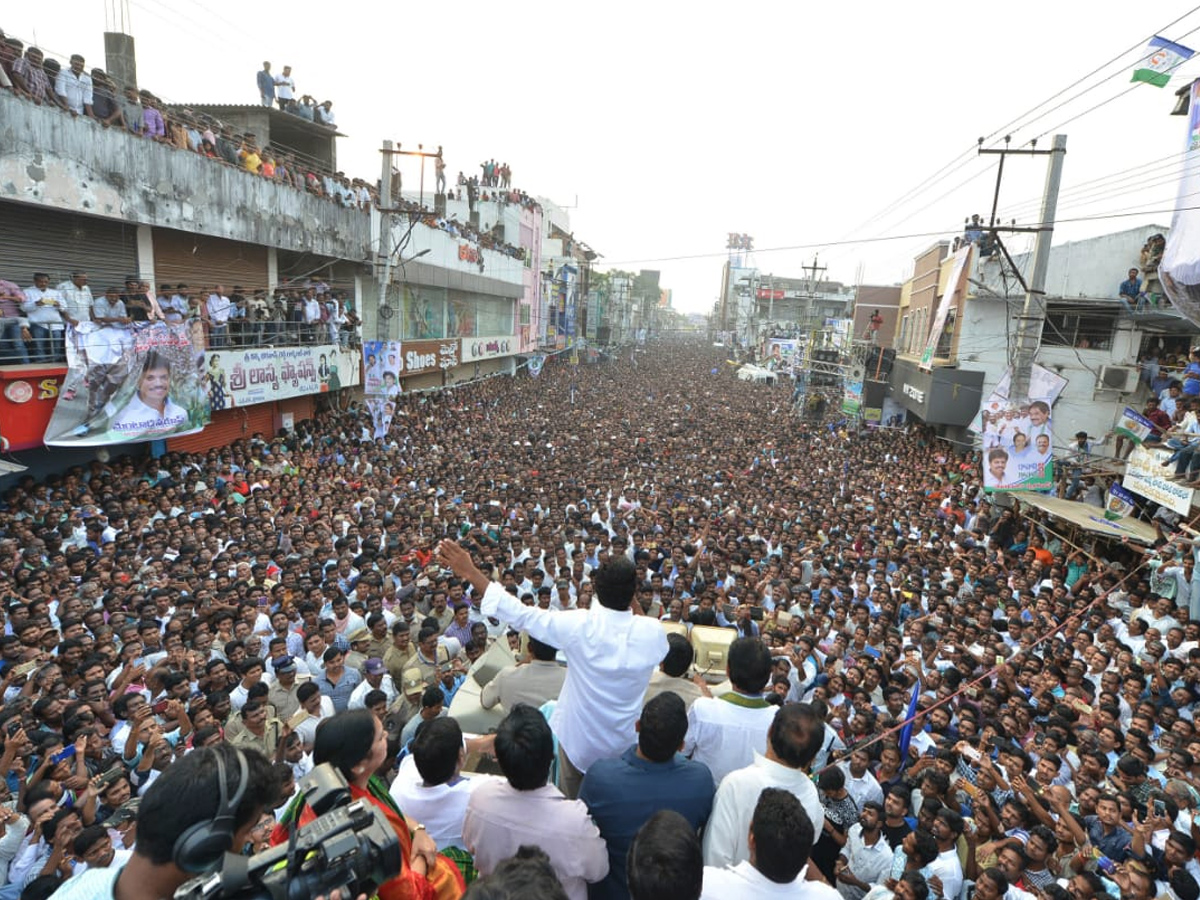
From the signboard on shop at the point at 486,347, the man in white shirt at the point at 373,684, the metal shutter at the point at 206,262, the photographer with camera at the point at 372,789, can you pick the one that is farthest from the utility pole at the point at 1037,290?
the signboard on shop at the point at 486,347

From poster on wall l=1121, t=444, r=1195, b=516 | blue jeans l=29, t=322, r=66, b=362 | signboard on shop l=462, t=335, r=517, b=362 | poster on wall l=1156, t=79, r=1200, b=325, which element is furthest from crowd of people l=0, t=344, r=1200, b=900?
signboard on shop l=462, t=335, r=517, b=362

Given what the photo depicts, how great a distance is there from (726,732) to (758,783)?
497 millimetres

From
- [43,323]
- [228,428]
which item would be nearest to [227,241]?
[228,428]

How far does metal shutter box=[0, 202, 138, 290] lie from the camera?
11.4 meters

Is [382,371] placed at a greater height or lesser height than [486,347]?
greater

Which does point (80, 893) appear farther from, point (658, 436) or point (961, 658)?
point (658, 436)

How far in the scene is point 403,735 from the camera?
4699 millimetres

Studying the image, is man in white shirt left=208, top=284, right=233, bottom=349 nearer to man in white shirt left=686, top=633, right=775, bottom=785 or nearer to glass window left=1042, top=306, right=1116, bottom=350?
man in white shirt left=686, top=633, right=775, bottom=785

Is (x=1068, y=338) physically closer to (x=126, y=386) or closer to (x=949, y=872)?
(x=949, y=872)

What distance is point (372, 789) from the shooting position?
2328 mm

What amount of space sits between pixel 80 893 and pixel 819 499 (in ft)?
46.4

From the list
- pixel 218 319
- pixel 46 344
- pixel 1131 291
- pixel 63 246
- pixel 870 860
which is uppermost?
pixel 1131 291

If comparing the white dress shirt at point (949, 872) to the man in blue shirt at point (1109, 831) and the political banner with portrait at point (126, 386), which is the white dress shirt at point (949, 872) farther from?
the political banner with portrait at point (126, 386)

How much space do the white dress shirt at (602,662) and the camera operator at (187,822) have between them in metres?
1.13
